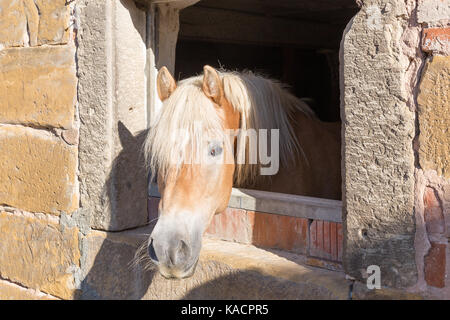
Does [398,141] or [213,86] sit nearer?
[398,141]

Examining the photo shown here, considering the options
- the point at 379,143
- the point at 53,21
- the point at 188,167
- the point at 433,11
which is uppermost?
the point at 53,21

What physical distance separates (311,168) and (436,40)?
1.26 m

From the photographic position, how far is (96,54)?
2.88m

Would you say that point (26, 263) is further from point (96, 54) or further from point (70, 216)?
point (96, 54)

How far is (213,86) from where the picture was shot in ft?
7.96

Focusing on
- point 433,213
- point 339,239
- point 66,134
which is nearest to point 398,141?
point 433,213

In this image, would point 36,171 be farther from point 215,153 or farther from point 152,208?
point 215,153

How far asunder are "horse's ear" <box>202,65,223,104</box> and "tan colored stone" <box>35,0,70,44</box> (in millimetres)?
1075

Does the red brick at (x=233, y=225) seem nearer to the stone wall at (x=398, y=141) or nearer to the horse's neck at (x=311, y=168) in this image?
the horse's neck at (x=311, y=168)

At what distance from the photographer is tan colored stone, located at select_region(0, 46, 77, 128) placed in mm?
3031

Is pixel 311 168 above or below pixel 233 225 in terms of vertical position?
above

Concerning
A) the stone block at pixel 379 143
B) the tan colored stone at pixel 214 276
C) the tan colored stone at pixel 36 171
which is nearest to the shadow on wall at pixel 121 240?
the tan colored stone at pixel 214 276

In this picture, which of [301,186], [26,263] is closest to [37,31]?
[26,263]
